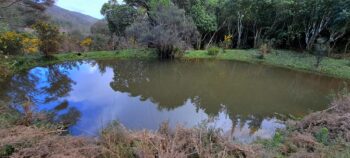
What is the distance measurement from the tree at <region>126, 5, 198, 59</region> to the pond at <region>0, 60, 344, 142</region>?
1.50 metres

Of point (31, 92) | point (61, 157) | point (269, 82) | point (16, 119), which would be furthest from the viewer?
point (269, 82)

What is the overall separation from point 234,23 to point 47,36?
10044 mm

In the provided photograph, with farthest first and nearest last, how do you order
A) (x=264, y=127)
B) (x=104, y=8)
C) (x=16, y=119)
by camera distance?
(x=104, y=8) < (x=264, y=127) < (x=16, y=119)

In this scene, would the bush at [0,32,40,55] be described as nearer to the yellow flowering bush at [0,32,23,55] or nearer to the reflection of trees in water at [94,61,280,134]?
the yellow flowering bush at [0,32,23,55]

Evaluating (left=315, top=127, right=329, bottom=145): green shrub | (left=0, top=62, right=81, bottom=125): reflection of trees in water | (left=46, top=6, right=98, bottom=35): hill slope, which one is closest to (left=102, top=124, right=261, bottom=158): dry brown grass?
(left=315, top=127, right=329, bottom=145): green shrub

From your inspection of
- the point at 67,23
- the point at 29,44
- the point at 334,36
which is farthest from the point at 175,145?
the point at 67,23

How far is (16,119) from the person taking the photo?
3.53 m

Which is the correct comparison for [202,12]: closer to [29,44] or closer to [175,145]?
[29,44]

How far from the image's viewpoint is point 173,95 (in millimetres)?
5773

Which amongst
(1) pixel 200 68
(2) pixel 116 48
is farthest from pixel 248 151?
(2) pixel 116 48

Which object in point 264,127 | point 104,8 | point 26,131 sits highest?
point 104,8

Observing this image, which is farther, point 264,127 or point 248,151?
point 264,127

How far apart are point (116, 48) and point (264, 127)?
422 inches

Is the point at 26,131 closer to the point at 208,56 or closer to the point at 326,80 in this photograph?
the point at 326,80
